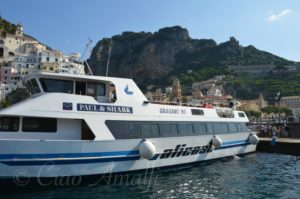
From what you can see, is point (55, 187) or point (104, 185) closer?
point (55, 187)

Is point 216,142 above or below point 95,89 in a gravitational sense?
below

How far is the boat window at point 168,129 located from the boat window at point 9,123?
6345 millimetres

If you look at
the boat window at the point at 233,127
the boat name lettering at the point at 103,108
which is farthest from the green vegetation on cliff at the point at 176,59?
the boat name lettering at the point at 103,108

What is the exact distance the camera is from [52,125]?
465 inches

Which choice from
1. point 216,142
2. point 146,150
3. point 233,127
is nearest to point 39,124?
point 146,150

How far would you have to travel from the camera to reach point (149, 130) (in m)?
13.9

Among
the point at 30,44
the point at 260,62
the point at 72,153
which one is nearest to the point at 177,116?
the point at 72,153

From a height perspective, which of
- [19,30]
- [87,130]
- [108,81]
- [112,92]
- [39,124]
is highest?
[19,30]

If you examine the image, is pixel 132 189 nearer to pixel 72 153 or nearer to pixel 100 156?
pixel 100 156

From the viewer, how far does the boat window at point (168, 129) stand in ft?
47.4

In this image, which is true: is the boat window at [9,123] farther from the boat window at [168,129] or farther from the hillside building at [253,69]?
the hillside building at [253,69]

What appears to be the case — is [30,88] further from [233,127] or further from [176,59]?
[176,59]

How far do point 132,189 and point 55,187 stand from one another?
2.91 metres

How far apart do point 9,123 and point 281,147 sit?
19.3 meters
